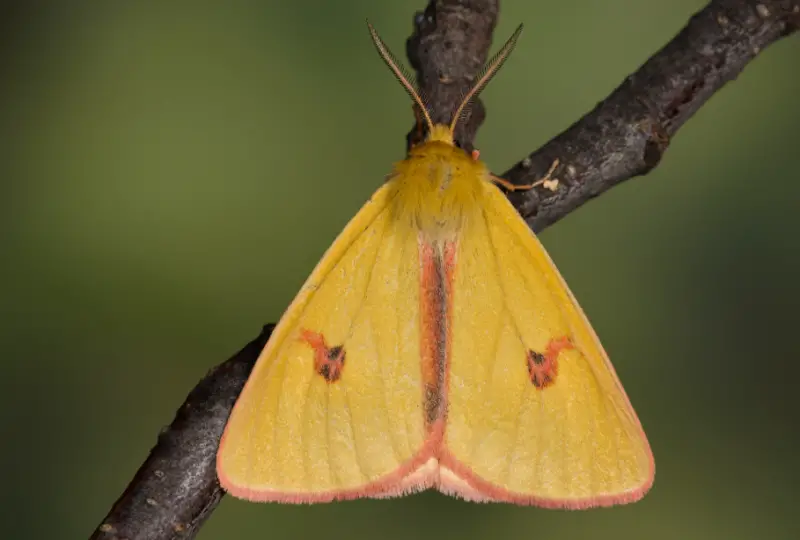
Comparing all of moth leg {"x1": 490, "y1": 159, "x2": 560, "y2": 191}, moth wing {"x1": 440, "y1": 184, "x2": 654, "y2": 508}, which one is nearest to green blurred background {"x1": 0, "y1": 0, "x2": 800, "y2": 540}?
moth wing {"x1": 440, "y1": 184, "x2": 654, "y2": 508}

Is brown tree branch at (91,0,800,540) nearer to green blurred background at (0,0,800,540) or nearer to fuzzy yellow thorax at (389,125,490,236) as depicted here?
fuzzy yellow thorax at (389,125,490,236)

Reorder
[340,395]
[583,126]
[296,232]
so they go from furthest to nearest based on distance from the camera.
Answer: [296,232] → [583,126] → [340,395]

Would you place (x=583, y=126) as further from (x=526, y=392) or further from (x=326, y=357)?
(x=326, y=357)

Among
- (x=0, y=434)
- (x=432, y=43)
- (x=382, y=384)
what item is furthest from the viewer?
(x=0, y=434)

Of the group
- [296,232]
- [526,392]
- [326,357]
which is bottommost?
[526,392]

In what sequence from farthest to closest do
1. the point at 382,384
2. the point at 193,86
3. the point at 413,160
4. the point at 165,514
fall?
the point at 193,86 < the point at 413,160 < the point at 382,384 < the point at 165,514

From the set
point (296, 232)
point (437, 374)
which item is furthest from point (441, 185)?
point (296, 232)

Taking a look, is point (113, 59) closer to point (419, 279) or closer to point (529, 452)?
point (419, 279)

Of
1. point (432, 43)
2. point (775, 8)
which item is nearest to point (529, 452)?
point (432, 43)
